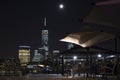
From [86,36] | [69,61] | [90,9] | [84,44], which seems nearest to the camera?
[90,9]

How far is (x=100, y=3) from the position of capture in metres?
8.27

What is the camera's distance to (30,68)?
3103 centimetres

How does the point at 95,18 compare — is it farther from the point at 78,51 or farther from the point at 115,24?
the point at 78,51

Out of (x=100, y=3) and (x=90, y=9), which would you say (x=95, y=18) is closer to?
(x=90, y=9)

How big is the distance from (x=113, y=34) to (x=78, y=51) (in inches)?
380

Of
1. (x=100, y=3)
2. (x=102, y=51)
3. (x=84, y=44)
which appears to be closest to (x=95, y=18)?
(x=100, y=3)

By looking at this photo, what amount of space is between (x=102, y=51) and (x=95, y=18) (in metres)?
13.9

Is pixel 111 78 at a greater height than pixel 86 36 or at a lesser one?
lesser

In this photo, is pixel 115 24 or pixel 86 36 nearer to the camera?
pixel 115 24

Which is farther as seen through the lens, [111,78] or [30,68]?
[30,68]

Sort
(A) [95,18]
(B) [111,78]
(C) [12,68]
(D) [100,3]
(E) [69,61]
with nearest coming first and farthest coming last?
(D) [100,3], (A) [95,18], (B) [111,78], (C) [12,68], (E) [69,61]

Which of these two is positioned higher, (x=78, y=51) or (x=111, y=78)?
(x=78, y=51)

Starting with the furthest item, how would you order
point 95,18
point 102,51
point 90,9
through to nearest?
point 102,51
point 95,18
point 90,9

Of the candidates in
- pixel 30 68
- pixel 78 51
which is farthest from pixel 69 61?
pixel 78 51
